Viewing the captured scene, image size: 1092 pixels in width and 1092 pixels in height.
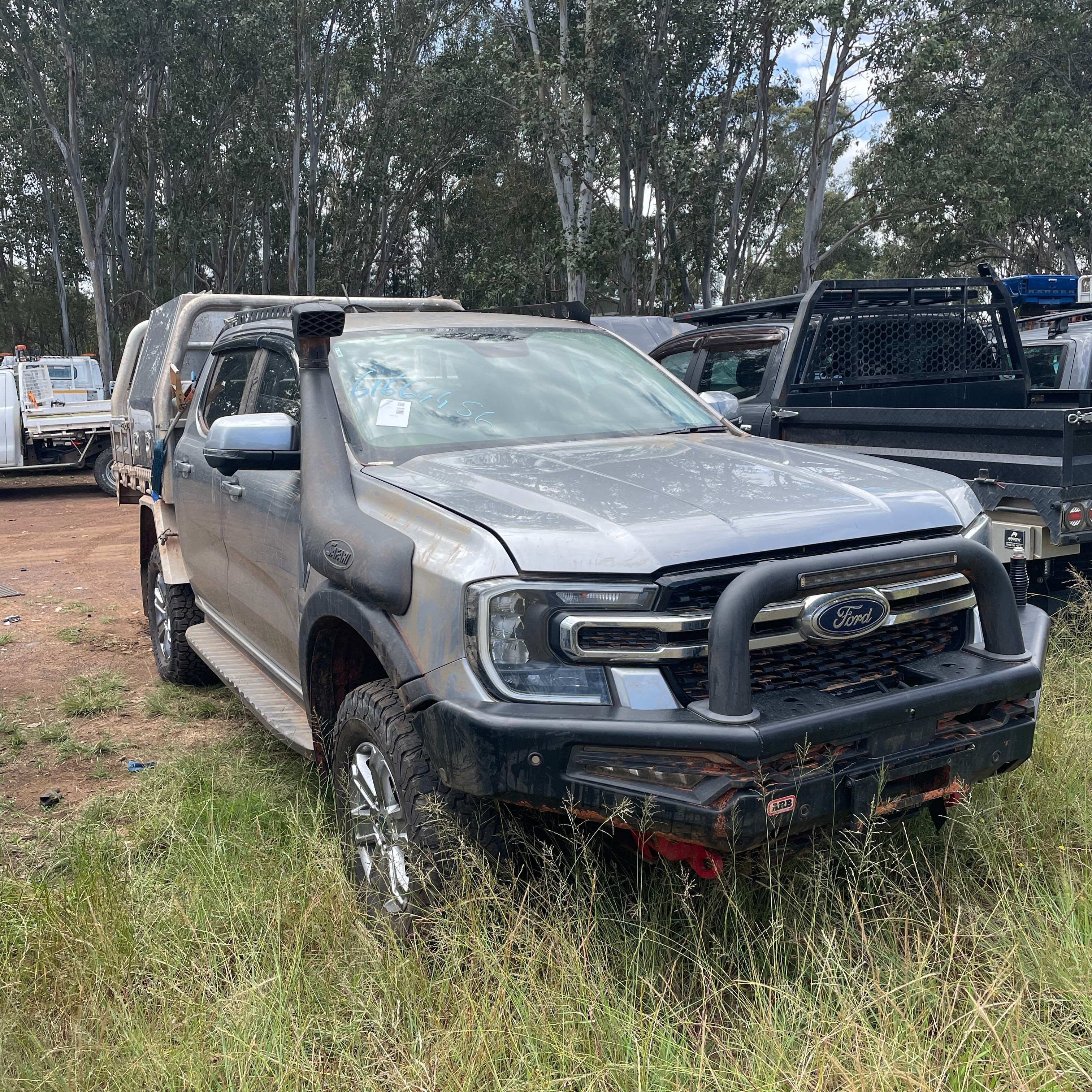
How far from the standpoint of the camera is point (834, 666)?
2.71m

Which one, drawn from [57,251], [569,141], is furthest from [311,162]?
[57,251]

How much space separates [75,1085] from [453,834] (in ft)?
Result: 3.28

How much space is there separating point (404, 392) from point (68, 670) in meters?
3.66

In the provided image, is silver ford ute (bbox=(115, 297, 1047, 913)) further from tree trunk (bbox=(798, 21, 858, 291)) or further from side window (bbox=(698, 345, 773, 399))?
tree trunk (bbox=(798, 21, 858, 291))

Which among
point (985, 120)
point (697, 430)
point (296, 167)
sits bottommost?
point (697, 430)

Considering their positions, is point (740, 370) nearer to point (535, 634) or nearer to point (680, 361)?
point (680, 361)

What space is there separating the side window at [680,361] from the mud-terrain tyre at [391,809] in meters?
5.32

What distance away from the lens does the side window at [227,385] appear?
→ 4.73m

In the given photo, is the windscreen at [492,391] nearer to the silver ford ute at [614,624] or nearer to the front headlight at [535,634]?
the silver ford ute at [614,624]

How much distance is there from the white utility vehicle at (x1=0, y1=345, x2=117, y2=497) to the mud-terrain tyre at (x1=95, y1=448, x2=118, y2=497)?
0.04 ft

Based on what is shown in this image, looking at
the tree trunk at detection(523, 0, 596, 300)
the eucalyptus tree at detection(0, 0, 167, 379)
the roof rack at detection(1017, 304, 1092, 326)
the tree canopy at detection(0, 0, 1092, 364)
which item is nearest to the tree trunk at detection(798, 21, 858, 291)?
the tree canopy at detection(0, 0, 1092, 364)

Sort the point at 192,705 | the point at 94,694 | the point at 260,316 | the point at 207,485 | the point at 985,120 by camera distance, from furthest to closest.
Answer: the point at 985,120 → the point at 94,694 → the point at 192,705 → the point at 207,485 → the point at 260,316

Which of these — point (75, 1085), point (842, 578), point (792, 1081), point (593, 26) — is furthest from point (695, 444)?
point (593, 26)

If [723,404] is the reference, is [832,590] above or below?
below
